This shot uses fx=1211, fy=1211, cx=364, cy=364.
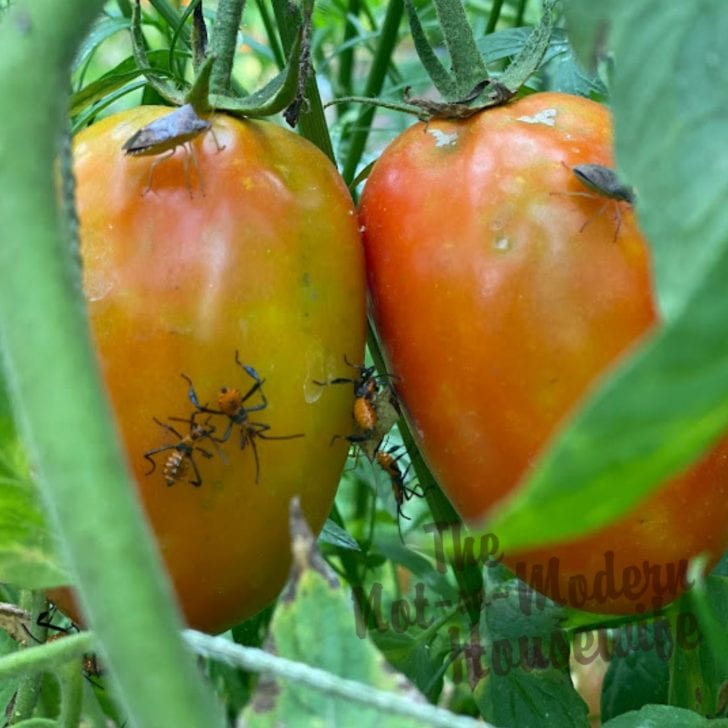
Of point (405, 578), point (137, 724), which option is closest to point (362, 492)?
point (405, 578)

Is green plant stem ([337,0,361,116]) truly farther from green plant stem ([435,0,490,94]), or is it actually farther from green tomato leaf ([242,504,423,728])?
green tomato leaf ([242,504,423,728])

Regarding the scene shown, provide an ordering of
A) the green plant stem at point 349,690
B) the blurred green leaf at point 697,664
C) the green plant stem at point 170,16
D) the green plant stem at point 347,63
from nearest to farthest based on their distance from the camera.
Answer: the green plant stem at point 349,690 < the blurred green leaf at point 697,664 < the green plant stem at point 170,16 < the green plant stem at point 347,63

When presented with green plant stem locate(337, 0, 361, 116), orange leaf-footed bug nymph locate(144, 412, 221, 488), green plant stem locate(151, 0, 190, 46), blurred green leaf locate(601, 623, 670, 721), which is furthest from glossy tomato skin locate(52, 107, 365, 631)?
→ green plant stem locate(337, 0, 361, 116)

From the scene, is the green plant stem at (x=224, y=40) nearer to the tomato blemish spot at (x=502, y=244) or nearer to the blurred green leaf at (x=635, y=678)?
the tomato blemish spot at (x=502, y=244)

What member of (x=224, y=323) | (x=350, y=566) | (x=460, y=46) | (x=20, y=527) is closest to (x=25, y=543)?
(x=20, y=527)

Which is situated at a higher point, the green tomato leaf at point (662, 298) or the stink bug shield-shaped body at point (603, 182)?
the green tomato leaf at point (662, 298)

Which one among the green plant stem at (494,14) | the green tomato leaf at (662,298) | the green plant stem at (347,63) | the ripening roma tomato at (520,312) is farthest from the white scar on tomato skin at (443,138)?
the green plant stem at (347,63)

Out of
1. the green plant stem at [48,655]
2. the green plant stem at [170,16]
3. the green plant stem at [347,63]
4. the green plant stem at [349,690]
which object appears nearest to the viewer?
the green plant stem at [349,690]

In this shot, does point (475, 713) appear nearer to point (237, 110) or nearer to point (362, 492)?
point (362, 492)
